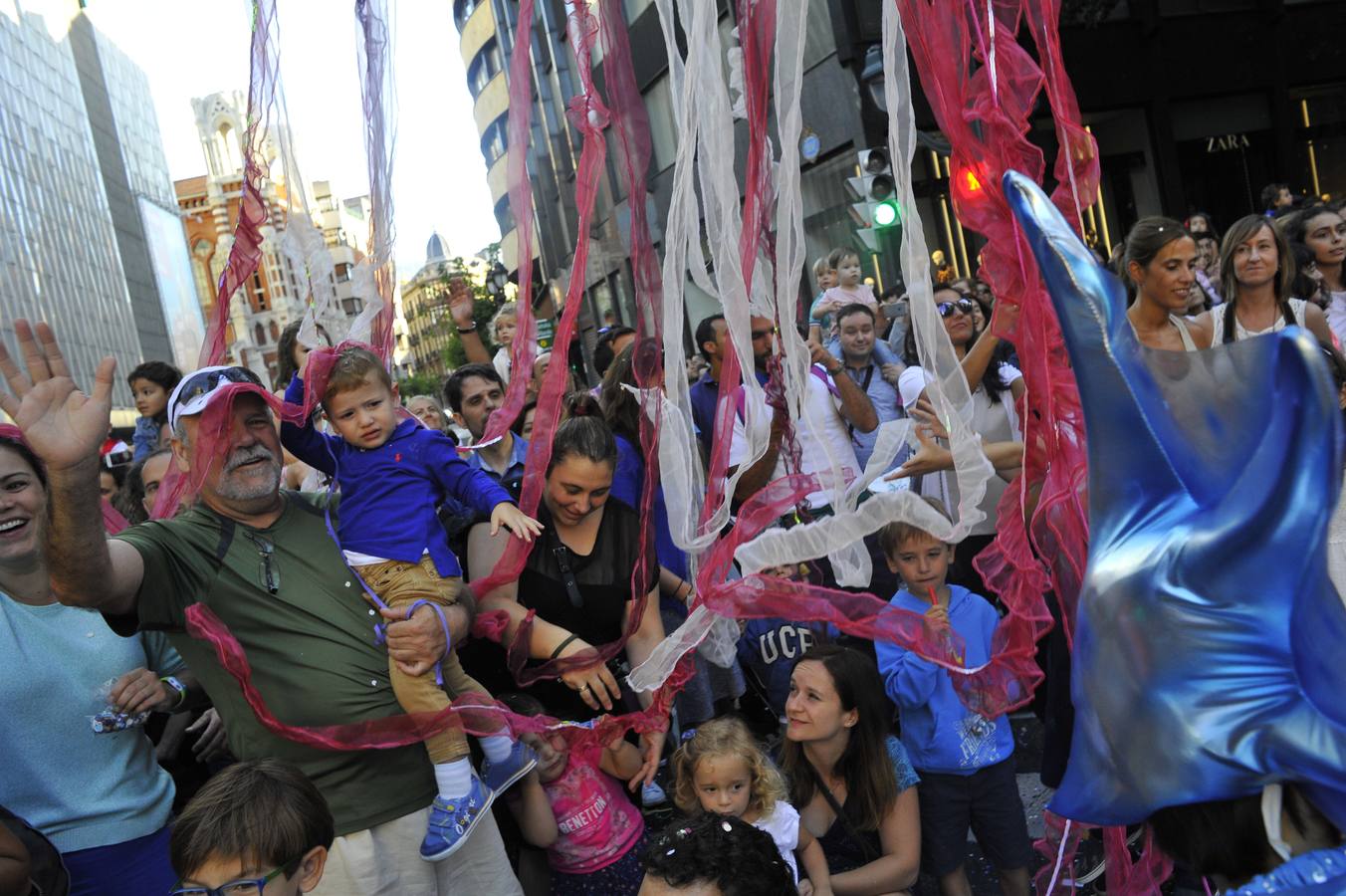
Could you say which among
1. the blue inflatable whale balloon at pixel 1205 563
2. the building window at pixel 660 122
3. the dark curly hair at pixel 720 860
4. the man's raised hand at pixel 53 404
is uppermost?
the building window at pixel 660 122

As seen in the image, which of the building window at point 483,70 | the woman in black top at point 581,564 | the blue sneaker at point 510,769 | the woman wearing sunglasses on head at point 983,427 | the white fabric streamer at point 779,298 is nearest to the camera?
the white fabric streamer at point 779,298

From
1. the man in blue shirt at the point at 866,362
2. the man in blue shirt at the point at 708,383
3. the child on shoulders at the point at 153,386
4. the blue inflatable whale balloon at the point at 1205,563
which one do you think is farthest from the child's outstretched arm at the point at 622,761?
the child on shoulders at the point at 153,386

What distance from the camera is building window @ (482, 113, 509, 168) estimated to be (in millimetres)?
3493

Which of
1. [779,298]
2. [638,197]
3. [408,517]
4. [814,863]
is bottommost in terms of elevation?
[814,863]

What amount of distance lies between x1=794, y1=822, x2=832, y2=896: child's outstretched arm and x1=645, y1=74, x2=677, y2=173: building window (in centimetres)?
1335

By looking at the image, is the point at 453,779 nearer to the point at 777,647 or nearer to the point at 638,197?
the point at 638,197

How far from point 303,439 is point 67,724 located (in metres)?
0.90

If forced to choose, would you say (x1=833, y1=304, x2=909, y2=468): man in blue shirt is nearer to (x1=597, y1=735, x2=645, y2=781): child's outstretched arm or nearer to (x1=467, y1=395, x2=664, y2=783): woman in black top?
(x1=467, y1=395, x2=664, y2=783): woman in black top

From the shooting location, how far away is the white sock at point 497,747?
3197 millimetres

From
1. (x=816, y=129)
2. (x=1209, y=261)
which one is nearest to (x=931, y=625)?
(x=1209, y=261)

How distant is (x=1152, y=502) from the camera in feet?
4.77

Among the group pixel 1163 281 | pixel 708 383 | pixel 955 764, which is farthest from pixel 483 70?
pixel 955 764

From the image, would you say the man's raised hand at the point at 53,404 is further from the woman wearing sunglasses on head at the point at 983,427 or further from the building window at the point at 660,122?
the building window at the point at 660,122

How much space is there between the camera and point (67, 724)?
9.70 ft
